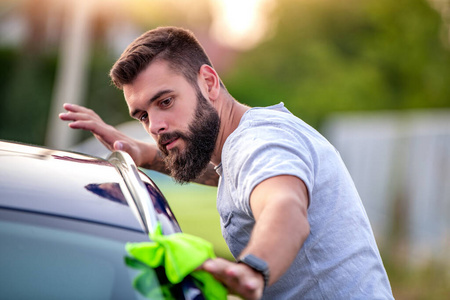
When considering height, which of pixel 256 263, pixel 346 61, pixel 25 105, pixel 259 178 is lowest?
pixel 25 105

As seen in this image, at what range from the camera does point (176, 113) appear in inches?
94.0

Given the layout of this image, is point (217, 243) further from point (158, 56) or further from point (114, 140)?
point (158, 56)

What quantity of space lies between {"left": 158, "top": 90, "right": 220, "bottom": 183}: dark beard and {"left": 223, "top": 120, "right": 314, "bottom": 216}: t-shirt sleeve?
341 mm

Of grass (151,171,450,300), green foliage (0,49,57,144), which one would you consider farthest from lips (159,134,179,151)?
green foliage (0,49,57,144)

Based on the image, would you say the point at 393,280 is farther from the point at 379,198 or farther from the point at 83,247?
the point at 83,247

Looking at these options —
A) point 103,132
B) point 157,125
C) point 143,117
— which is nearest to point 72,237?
point 157,125

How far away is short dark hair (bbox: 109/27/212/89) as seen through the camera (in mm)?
2418

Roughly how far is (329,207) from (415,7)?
1235 cm

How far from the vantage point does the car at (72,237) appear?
1715 mm

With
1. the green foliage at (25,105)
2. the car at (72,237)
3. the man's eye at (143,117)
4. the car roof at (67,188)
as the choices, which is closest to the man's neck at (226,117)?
the man's eye at (143,117)

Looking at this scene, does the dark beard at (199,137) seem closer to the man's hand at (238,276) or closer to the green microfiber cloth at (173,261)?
the green microfiber cloth at (173,261)

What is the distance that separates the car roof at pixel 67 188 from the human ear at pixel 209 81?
46cm

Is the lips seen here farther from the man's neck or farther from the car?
the car

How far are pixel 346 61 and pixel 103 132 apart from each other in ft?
66.7
